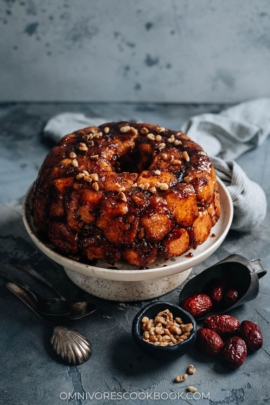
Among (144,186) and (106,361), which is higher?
(144,186)

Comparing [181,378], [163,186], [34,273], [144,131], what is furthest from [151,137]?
[181,378]

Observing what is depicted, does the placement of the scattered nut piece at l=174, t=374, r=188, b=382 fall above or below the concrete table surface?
above

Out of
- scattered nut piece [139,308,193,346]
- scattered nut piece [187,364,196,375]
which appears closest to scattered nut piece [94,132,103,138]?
scattered nut piece [139,308,193,346]

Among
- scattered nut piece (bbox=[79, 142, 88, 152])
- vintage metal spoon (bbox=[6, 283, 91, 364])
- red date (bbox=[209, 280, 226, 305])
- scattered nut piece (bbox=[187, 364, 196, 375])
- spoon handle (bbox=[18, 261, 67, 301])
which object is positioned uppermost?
scattered nut piece (bbox=[79, 142, 88, 152])

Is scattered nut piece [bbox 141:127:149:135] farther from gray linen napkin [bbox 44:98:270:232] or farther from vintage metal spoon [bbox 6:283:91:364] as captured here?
vintage metal spoon [bbox 6:283:91:364]

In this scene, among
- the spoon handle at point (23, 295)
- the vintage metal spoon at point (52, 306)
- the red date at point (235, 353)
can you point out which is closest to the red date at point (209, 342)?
the red date at point (235, 353)

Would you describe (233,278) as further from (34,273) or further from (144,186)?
(34,273)
